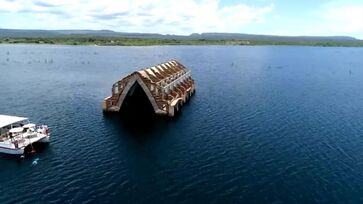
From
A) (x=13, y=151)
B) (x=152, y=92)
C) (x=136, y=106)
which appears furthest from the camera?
(x=136, y=106)

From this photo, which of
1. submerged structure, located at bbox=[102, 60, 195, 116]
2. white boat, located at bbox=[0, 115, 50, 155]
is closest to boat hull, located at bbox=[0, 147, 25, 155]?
white boat, located at bbox=[0, 115, 50, 155]

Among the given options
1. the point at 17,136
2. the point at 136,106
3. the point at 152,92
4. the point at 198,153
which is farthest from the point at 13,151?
the point at 136,106

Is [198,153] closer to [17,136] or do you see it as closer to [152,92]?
[152,92]

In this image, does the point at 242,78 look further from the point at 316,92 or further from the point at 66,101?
the point at 66,101

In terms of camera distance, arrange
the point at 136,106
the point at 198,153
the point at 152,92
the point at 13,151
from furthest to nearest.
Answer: the point at 136,106 < the point at 152,92 < the point at 198,153 < the point at 13,151

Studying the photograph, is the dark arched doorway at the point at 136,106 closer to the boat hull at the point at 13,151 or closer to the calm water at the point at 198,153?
the calm water at the point at 198,153

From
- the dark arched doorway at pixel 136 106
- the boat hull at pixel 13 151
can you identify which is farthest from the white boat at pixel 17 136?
the dark arched doorway at pixel 136 106

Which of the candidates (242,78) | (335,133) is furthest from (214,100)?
(242,78)

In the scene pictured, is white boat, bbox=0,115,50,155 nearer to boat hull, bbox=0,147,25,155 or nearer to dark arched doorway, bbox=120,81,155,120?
boat hull, bbox=0,147,25,155
